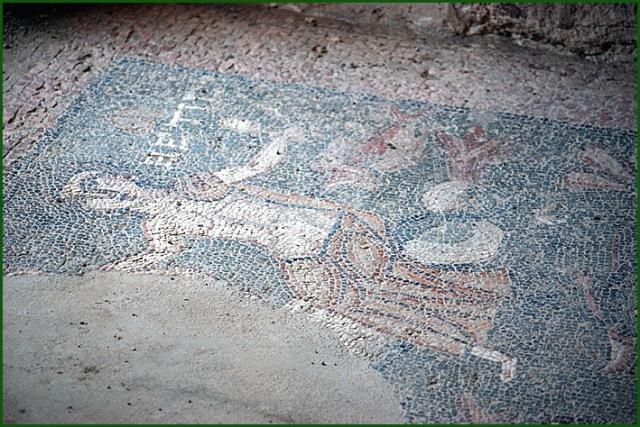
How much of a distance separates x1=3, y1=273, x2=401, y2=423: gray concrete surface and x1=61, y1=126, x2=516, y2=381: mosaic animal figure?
0.17m

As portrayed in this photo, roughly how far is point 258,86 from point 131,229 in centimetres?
104

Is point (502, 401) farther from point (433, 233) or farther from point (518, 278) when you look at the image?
point (433, 233)

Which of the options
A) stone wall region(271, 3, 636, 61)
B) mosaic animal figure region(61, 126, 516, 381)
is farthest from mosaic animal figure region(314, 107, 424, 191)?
stone wall region(271, 3, 636, 61)

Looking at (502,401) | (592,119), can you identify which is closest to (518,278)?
(502,401)

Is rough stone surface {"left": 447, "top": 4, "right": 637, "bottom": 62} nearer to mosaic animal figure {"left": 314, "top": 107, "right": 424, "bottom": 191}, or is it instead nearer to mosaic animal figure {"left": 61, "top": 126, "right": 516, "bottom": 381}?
mosaic animal figure {"left": 314, "top": 107, "right": 424, "bottom": 191}

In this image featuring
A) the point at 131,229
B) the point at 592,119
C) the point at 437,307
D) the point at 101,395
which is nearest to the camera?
the point at 101,395

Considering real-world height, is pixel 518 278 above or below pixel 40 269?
below

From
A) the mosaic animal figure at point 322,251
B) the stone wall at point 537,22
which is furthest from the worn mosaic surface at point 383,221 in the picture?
the stone wall at point 537,22

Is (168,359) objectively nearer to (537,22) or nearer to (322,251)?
(322,251)

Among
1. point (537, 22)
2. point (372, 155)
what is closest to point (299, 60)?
point (372, 155)

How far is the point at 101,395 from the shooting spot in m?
2.92

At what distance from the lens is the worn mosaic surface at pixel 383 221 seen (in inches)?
122

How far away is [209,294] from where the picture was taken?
3320mm

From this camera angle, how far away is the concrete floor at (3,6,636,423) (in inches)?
115
